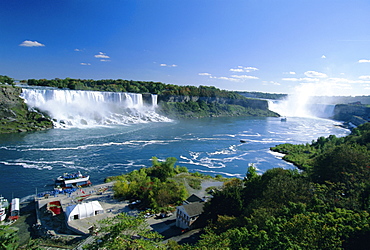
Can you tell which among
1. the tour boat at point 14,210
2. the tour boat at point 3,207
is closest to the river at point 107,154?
the tour boat at point 3,207

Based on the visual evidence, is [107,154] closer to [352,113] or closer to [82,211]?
[82,211]

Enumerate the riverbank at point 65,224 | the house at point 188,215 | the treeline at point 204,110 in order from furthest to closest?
the treeline at point 204,110
the house at point 188,215
the riverbank at point 65,224

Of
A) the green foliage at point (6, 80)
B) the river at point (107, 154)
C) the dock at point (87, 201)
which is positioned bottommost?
the dock at point (87, 201)

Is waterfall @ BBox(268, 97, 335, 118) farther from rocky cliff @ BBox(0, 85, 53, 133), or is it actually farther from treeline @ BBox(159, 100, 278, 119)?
rocky cliff @ BBox(0, 85, 53, 133)

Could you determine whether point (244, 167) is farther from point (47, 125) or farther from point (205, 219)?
point (47, 125)

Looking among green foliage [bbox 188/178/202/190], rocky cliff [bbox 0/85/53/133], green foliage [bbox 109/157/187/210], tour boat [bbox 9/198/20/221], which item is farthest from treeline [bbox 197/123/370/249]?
rocky cliff [bbox 0/85/53/133]

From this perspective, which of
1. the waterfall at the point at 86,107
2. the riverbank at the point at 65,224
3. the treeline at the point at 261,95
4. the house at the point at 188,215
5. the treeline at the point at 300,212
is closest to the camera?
the treeline at the point at 300,212

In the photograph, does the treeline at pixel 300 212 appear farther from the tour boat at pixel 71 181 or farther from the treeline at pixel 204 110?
the treeline at pixel 204 110
